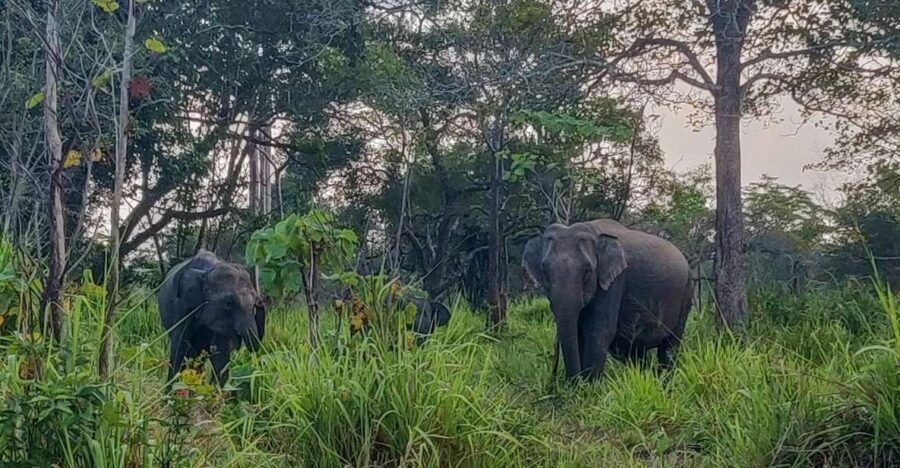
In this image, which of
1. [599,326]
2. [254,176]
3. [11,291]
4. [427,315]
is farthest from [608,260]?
[254,176]

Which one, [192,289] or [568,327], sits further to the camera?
[192,289]

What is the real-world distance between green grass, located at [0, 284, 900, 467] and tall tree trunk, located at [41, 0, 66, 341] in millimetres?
123

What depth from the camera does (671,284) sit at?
8.05 meters

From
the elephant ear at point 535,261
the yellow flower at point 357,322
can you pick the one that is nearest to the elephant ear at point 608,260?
the elephant ear at point 535,261

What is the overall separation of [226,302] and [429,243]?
9.52 metres

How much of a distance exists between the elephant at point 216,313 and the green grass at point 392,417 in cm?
226

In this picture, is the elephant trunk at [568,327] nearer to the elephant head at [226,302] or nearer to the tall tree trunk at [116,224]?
the elephant head at [226,302]

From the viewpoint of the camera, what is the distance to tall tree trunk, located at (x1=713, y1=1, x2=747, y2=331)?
807 centimetres

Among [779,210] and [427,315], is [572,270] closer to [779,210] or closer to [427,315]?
[427,315]

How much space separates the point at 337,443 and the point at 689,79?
246 inches

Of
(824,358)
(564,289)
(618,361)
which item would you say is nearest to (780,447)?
(824,358)

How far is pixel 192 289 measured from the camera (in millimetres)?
7160

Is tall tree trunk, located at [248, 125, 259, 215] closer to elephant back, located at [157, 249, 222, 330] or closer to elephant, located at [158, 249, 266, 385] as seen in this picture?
elephant back, located at [157, 249, 222, 330]

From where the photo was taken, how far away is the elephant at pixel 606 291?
22.9 feet
